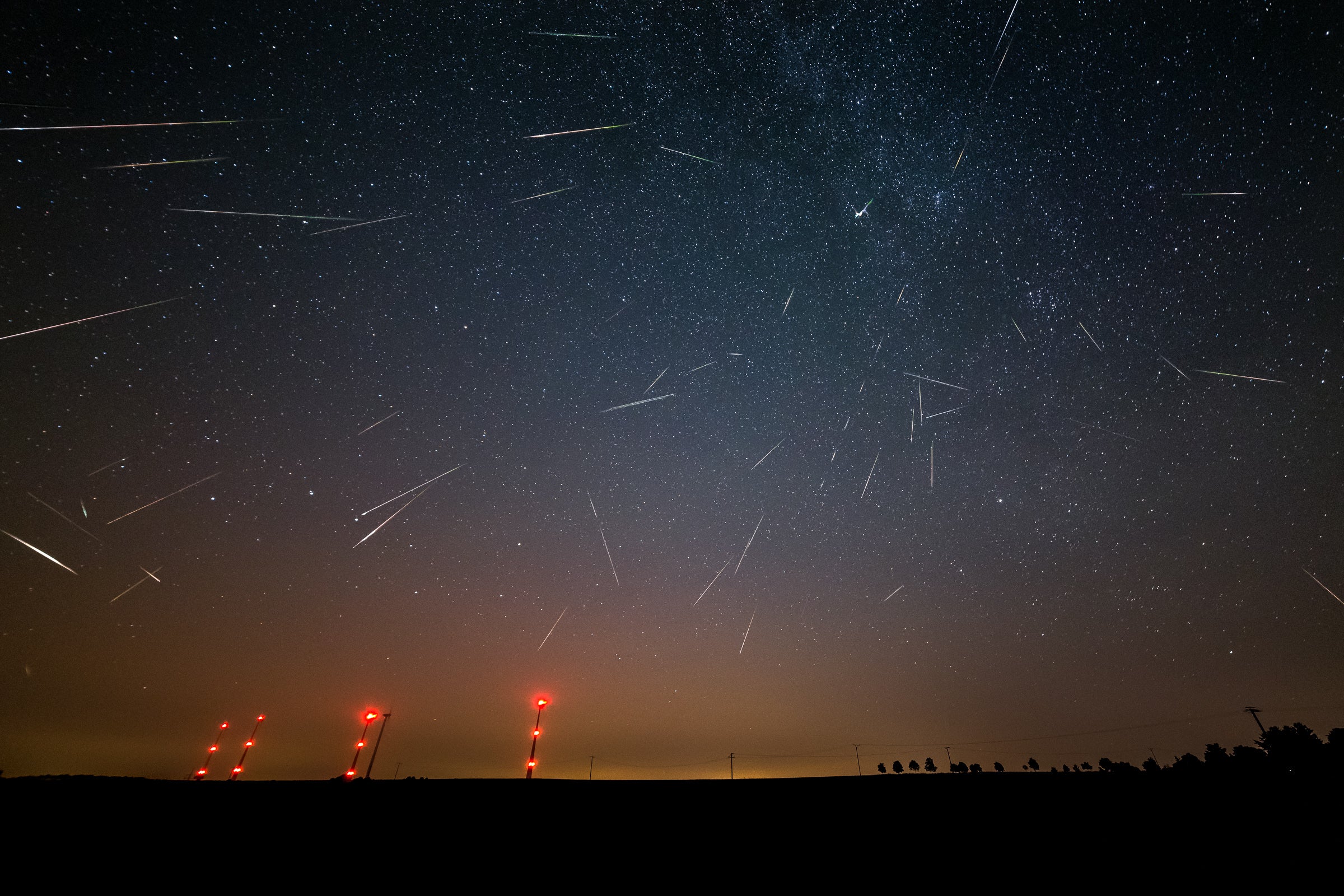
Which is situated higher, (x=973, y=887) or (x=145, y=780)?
(x=145, y=780)

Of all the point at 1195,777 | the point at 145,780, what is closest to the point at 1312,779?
the point at 1195,777

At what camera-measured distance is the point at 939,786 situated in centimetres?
798

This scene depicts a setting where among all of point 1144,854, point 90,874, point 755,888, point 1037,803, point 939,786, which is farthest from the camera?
point 939,786

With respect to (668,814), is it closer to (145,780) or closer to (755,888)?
(755,888)

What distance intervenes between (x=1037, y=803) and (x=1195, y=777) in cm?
257

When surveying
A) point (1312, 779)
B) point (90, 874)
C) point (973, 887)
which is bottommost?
point (973, 887)

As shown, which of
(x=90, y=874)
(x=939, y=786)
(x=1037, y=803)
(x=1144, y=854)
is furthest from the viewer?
(x=939, y=786)

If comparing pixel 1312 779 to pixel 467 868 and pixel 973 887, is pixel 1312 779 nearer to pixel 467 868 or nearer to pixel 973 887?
pixel 973 887

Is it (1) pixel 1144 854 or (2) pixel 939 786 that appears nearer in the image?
(1) pixel 1144 854

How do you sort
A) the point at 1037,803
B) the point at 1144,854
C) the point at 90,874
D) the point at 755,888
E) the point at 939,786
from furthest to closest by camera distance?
1. the point at 939,786
2. the point at 1037,803
3. the point at 1144,854
4. the point at 755,888
5. the point at 90,874

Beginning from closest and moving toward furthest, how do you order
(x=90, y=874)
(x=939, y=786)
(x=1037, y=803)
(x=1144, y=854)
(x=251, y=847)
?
(x=90, y=874)
(x=251, y=847)
(x=1144, y=854)
(x=1037, y=803)
(x=939, y=786)

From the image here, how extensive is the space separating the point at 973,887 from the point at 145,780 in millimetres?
9937

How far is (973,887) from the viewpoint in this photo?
19.0ft

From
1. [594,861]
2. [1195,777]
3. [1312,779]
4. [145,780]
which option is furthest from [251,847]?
[1312,779]
